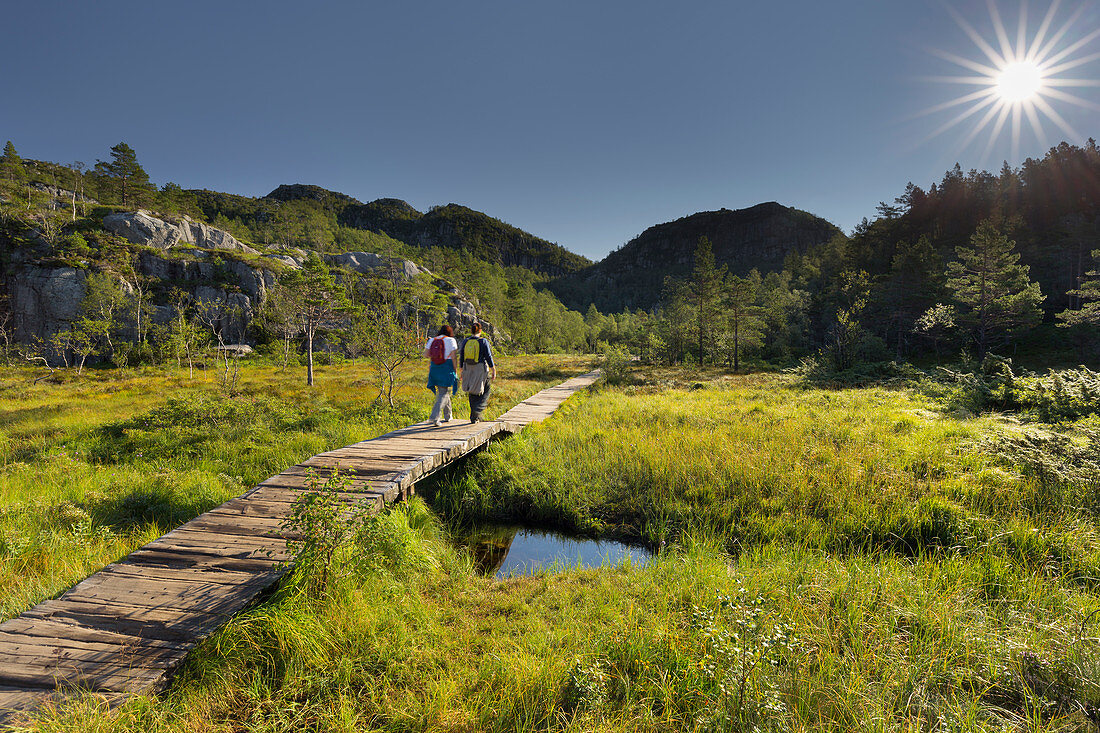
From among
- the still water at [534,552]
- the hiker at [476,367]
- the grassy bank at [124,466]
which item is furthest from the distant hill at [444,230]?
the still water at [534,552]

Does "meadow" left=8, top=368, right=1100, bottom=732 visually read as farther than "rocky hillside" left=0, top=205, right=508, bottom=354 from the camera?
No

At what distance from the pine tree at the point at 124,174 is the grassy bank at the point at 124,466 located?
271ft

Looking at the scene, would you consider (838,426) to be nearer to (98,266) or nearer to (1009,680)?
(1009,680)

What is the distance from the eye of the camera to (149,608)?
9.28ft

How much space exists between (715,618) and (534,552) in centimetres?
295

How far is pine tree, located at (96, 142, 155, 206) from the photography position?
213ft

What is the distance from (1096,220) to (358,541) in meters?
81.3

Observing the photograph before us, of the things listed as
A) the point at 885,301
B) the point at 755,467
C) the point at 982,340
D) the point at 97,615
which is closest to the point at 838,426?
the point at 755,467

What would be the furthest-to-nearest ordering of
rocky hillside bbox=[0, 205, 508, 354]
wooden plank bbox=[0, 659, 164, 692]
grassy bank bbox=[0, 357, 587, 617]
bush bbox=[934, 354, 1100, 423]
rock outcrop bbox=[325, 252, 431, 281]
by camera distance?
rock outcrop bbox=[325, 252, 431, 281] < rocky hillside bbox=[0, 205, 508, 354] < bush bbox=[934, 354, 1100, 423] < grassy bank bbox=[0, 357, 587, 617] < wooden plank bbox=[0, 659, 164, 692]

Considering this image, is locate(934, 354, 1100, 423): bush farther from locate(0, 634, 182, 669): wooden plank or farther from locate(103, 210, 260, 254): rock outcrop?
locate(103, 210, 260, 254): rock outcrop

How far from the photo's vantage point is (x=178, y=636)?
255 centimetres

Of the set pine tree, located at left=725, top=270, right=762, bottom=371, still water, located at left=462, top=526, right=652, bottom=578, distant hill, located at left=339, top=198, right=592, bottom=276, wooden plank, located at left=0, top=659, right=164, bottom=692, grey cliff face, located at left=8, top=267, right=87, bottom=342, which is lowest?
still water, located at left=462, top=526, right=652, bottom=578

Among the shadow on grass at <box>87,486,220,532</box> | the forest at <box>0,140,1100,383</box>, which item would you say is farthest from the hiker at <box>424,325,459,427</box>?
the forest at <box>0,140,1100,383</box>

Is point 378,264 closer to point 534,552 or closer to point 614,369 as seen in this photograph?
point 614,369
